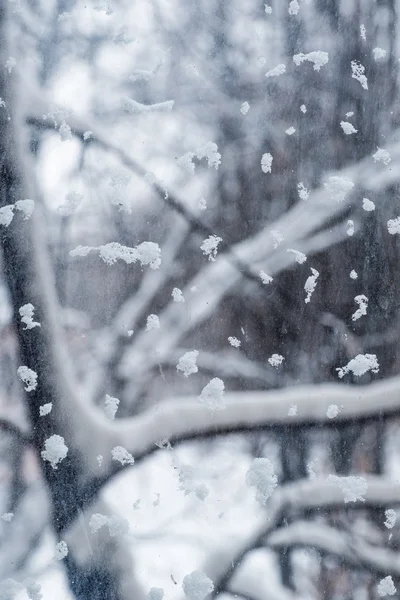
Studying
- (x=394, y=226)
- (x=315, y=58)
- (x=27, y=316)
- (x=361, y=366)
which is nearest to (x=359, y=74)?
(x=315, y=58)

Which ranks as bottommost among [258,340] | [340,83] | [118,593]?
[118,593]

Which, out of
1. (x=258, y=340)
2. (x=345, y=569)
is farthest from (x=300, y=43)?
(x=345, y=569)

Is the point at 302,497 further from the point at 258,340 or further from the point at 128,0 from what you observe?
the point at 128,0

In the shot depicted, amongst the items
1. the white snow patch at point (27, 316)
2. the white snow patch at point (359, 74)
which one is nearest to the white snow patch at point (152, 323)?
the white snow patch at point (27, 316)

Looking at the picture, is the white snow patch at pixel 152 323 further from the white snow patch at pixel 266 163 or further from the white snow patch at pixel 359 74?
the white snow patch at pixel 359 74

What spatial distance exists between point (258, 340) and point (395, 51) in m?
0.35

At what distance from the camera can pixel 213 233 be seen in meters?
0.62

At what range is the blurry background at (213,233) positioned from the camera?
1.94 ft

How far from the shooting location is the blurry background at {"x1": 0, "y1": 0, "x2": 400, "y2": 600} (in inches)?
23.2

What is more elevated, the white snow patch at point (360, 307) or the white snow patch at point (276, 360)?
the white snow patch at point (360, 307)

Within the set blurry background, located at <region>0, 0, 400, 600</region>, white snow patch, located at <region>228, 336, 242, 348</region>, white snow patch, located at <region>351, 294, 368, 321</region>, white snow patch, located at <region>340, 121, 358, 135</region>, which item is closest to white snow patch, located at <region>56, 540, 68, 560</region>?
blurry background, located at <region>0, 0, 400, 600</region>

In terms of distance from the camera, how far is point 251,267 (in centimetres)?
62

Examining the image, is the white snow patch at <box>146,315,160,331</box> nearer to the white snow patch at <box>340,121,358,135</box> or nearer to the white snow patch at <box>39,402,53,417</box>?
the white snow patch at <box>39,402,53,417</box>

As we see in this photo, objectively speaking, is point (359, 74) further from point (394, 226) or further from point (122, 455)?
point (122, 455)
